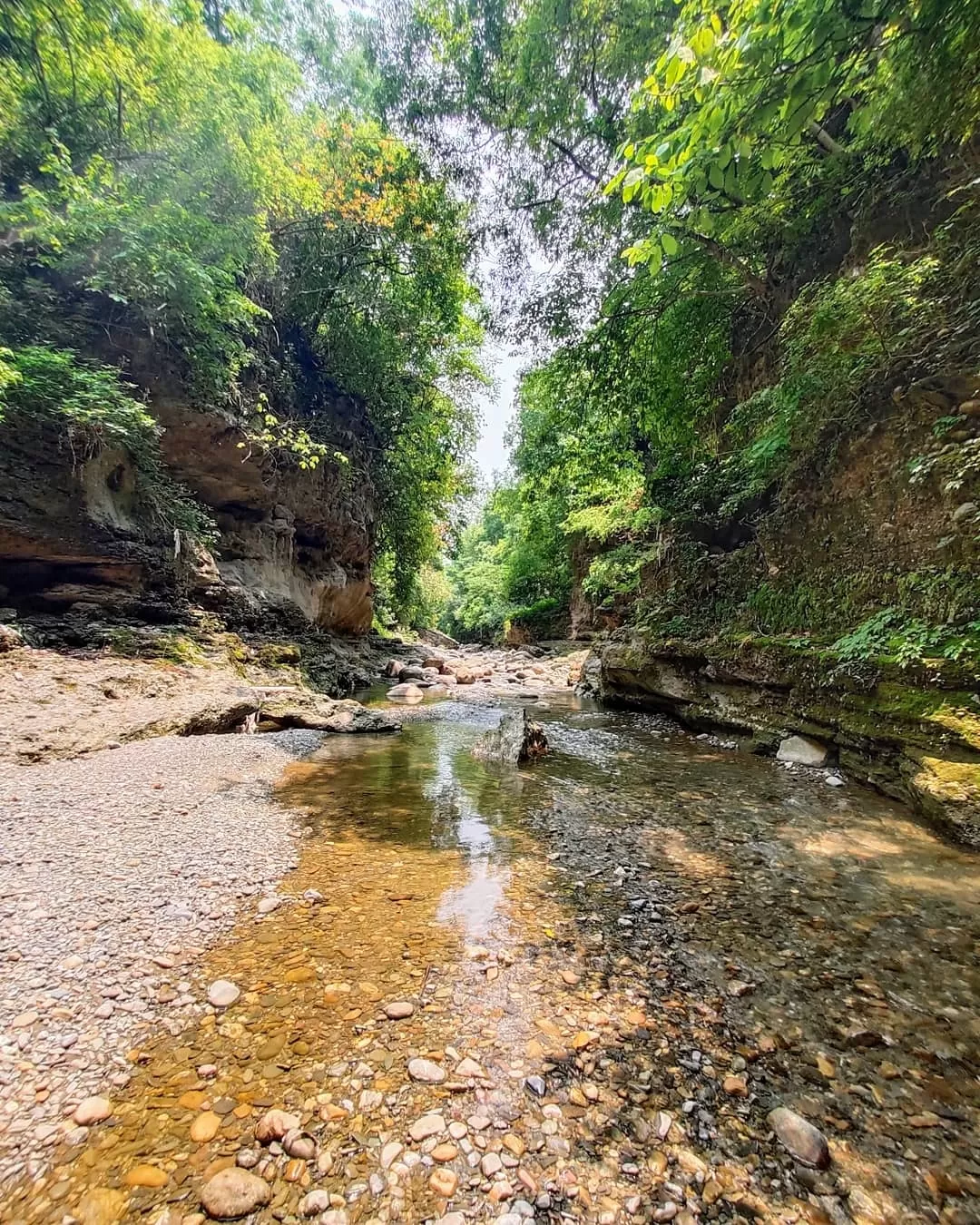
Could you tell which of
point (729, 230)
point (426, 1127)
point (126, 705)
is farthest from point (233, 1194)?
point (729, 230)

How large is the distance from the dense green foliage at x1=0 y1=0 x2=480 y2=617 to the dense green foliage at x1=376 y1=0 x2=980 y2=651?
2.33 m

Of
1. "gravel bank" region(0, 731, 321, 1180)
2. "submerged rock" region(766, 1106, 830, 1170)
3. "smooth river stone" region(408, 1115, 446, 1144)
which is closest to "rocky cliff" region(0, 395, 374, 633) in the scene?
"gravel bank" region(0, 731, 321, 1180)

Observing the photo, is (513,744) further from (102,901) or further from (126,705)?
(126,705)

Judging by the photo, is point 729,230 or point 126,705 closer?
point 729,230

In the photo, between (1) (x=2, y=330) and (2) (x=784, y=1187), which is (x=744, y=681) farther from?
(1) (x=2, y=330)

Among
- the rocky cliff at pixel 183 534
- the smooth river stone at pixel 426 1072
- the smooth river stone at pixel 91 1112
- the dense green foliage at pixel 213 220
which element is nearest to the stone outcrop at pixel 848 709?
the smooth river stone at pixel 426 1072

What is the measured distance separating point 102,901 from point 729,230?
350 inches

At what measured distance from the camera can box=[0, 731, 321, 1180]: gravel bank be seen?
1.63m

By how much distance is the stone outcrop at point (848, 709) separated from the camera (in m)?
3.51

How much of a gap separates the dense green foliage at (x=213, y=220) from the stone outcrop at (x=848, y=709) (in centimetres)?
923

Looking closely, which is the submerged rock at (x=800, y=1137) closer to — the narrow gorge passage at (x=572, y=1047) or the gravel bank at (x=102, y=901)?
the narrow gorge passage at (x=572, y=1047)

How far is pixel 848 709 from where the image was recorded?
189 inches

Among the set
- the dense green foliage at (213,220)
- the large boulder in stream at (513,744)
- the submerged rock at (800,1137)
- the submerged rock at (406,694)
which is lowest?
the submerged rock at (406,694)

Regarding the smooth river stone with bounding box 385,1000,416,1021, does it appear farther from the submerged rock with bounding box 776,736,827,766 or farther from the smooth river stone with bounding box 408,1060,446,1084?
the submerged rock with bounding box 776,736,827,766
